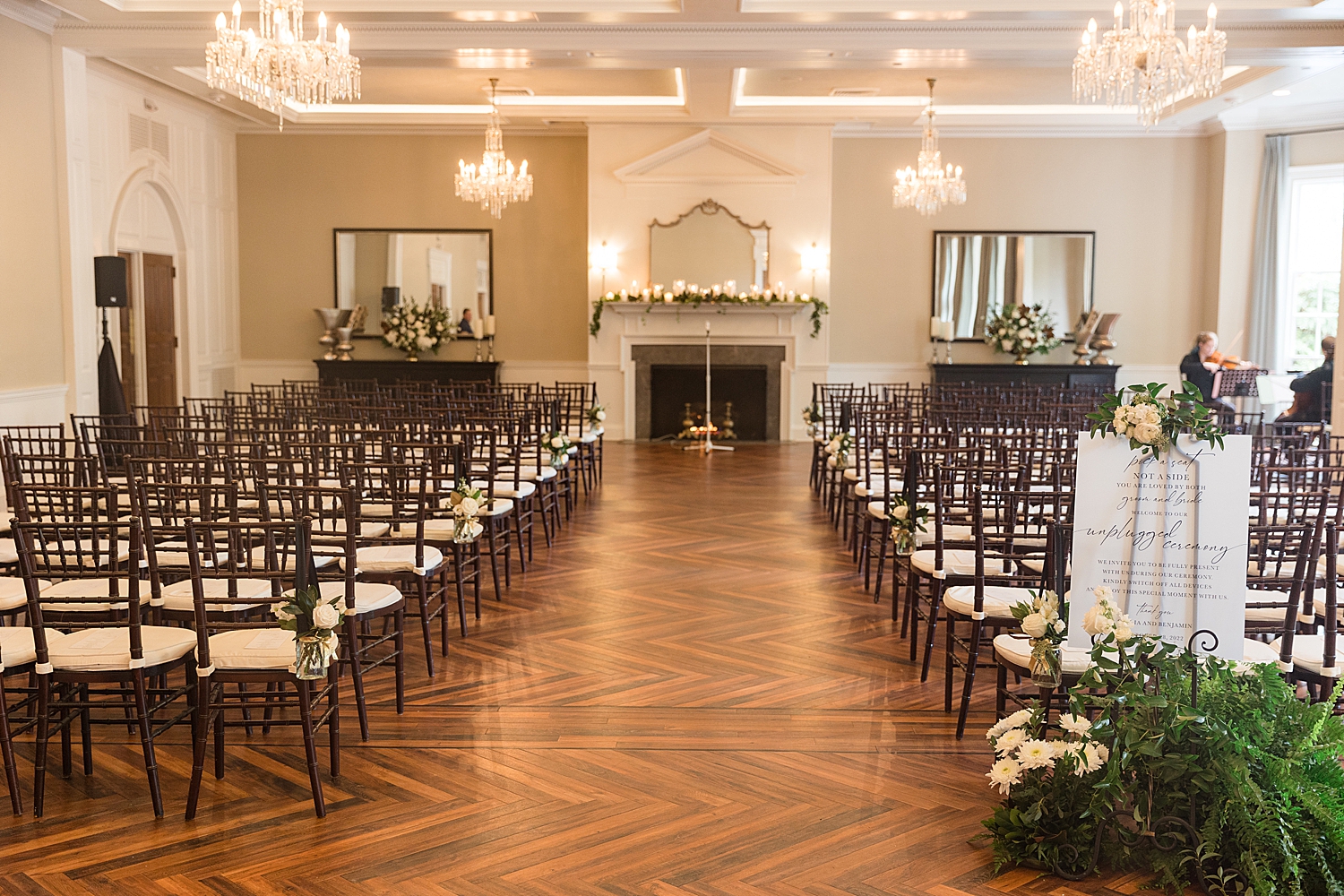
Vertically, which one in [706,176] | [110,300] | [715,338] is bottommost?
[715,338]

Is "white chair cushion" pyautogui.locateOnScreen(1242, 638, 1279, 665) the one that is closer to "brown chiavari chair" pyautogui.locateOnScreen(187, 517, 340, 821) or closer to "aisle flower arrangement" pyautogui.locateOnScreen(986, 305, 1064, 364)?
"brown chiavari chair" pyautogui.locateOnScreen(187, 517, 340, 821)

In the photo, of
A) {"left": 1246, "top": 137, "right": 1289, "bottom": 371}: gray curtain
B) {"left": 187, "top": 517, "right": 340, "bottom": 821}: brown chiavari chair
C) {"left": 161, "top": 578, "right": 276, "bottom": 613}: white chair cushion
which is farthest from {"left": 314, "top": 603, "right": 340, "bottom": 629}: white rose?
{"left": 1246, "top": 137, "right": 1289, "bottom": 371}: gray curtain

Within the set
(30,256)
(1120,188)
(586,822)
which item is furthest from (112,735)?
(1120,188)

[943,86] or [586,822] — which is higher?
[943,86]

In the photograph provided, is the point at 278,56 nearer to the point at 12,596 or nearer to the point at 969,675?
the point at 12,596

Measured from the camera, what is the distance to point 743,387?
584 inches

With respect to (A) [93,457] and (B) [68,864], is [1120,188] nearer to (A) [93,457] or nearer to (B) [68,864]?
(A) [93,457]

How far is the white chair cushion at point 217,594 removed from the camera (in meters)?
4.01

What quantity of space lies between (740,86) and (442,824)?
10686 mm

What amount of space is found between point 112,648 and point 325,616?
728mm

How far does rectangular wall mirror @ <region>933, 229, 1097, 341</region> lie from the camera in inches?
579

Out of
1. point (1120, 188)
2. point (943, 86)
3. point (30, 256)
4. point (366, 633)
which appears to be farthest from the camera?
point (1120, 188)

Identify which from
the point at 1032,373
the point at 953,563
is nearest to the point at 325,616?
the point at 953,563

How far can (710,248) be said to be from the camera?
14.4m
